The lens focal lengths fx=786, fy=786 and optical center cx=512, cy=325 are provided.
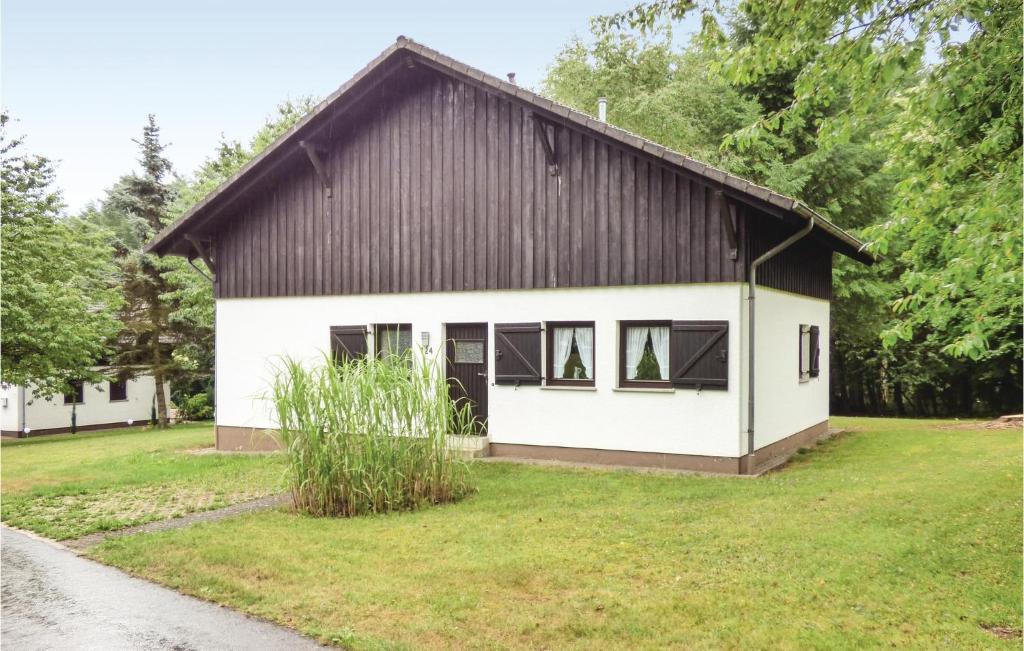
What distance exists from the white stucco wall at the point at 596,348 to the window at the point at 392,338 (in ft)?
0.59

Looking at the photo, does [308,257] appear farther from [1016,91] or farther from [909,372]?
[909,372]

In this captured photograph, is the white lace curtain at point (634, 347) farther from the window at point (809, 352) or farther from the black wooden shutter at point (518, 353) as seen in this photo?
the window at point (809, 352)

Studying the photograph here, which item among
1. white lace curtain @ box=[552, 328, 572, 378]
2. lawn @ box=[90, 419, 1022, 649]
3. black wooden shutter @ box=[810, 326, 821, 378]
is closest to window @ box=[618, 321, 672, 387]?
white lace curtain @ box=[552, 328, 572, 378]

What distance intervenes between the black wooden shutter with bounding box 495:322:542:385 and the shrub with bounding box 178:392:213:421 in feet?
61.2

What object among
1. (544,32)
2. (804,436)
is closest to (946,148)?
(804,436)

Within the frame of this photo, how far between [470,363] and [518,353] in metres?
1.16

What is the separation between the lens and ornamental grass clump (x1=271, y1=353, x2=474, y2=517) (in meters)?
8.55

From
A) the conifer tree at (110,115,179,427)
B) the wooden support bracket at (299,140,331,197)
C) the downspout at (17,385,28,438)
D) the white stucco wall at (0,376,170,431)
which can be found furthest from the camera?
the white stucco wall at (0,376,170,431)

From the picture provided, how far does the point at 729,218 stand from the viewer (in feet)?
35.3

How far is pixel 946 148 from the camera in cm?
729

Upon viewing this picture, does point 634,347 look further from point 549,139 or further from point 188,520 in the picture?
point 188,520

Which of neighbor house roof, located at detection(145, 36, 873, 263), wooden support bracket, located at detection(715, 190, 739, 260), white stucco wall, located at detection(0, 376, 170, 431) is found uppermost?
neighbor house roof, located at detection(145, 36, 873, 263)

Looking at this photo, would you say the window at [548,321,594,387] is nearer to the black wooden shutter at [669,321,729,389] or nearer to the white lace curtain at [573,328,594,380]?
the white lace curtain at [573,328,594,380]

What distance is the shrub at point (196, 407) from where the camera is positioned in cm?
2784
